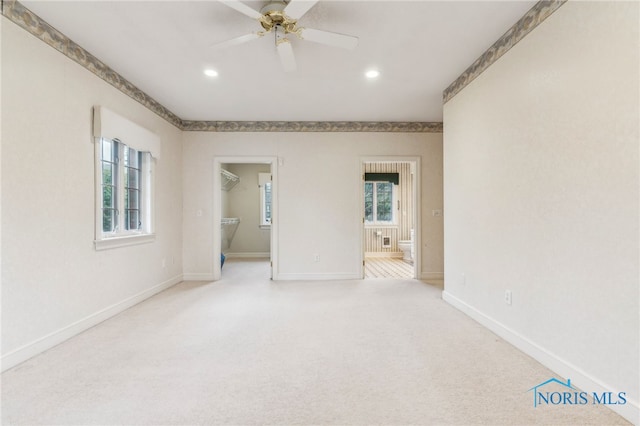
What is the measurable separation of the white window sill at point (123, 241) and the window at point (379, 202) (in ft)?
16.9

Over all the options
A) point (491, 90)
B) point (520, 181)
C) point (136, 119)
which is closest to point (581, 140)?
point (520, 181)

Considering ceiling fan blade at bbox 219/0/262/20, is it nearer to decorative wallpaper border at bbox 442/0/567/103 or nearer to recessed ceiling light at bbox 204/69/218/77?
recessed ceiling light at bbox 204/69/218/77

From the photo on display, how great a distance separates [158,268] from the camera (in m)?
3.99

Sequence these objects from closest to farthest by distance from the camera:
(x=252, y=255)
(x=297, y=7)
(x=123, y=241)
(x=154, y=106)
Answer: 1. (x=297, y=7)
2. (x=123, y=241)
3. (x=154, y=106)
4. (x=252, y=255)

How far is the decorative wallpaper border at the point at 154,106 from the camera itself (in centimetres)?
214

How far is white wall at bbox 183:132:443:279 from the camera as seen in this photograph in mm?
4758

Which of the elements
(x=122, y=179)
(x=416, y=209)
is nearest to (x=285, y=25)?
(x=122, y=179)

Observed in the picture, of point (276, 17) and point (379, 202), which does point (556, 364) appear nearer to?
point (276, 17)

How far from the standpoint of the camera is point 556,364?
1.94 meters

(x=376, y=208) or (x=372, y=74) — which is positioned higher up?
(x=372, y=74)

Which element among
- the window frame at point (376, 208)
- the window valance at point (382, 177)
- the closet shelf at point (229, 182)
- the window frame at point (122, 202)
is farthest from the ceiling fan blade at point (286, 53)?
the window frame at point (376, 208)

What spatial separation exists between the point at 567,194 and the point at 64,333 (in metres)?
3.73

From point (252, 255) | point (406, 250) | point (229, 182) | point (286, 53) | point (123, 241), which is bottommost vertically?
point (252, 255)

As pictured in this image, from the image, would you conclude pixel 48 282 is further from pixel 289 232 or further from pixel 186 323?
pixel 289 232
